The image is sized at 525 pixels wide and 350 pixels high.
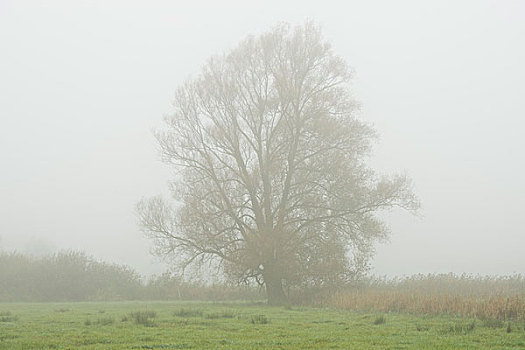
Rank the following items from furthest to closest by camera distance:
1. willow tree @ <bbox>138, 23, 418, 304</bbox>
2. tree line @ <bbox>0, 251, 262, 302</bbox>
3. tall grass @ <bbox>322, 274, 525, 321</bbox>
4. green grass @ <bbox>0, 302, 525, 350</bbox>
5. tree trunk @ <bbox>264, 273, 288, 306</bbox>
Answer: tree line @ <bbox>0, 251, 262, 302</bbox> → tree trunk @ <bbox>264, 273, 288, 306</bbox> → willow tree @ <bbox>138, 23, 418, 304</bbox> → tall grass @ <bbox>322, 274, 525, 321</bbox> → green grass @ <bbox>0, 302, 525, 350</bbox>

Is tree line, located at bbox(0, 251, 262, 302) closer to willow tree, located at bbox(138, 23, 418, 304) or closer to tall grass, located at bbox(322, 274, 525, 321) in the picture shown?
willow tree, located at bbox(138, 23, 418, 304)

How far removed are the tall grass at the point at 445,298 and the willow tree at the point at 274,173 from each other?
3.71 metres

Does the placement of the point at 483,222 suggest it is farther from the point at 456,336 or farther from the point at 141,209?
the point at 456,336

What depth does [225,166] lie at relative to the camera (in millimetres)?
30516

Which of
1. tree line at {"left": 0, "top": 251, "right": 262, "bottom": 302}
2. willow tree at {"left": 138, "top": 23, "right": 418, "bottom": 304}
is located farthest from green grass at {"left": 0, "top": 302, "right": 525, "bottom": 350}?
tree line at {"left": 0, "top": 251, "right": 262, "bottom": 302}

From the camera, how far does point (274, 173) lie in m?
29.7

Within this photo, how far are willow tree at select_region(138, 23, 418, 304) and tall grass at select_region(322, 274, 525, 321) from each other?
3.71 meters

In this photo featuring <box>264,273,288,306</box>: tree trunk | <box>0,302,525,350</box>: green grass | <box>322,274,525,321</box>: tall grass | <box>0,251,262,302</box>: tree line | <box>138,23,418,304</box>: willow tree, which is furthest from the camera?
<box>0,251,262,302</box>: tree line

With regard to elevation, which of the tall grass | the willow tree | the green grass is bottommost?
the green grass

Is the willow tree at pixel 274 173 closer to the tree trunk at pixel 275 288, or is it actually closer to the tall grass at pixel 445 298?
the tree trunk at pixel 275 288

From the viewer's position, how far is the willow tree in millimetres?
28703

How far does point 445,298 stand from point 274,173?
1403 cm

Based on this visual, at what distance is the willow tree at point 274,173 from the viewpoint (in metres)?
28.7

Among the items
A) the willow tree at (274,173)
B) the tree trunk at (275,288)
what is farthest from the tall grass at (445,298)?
the willow tree at (274,173)
